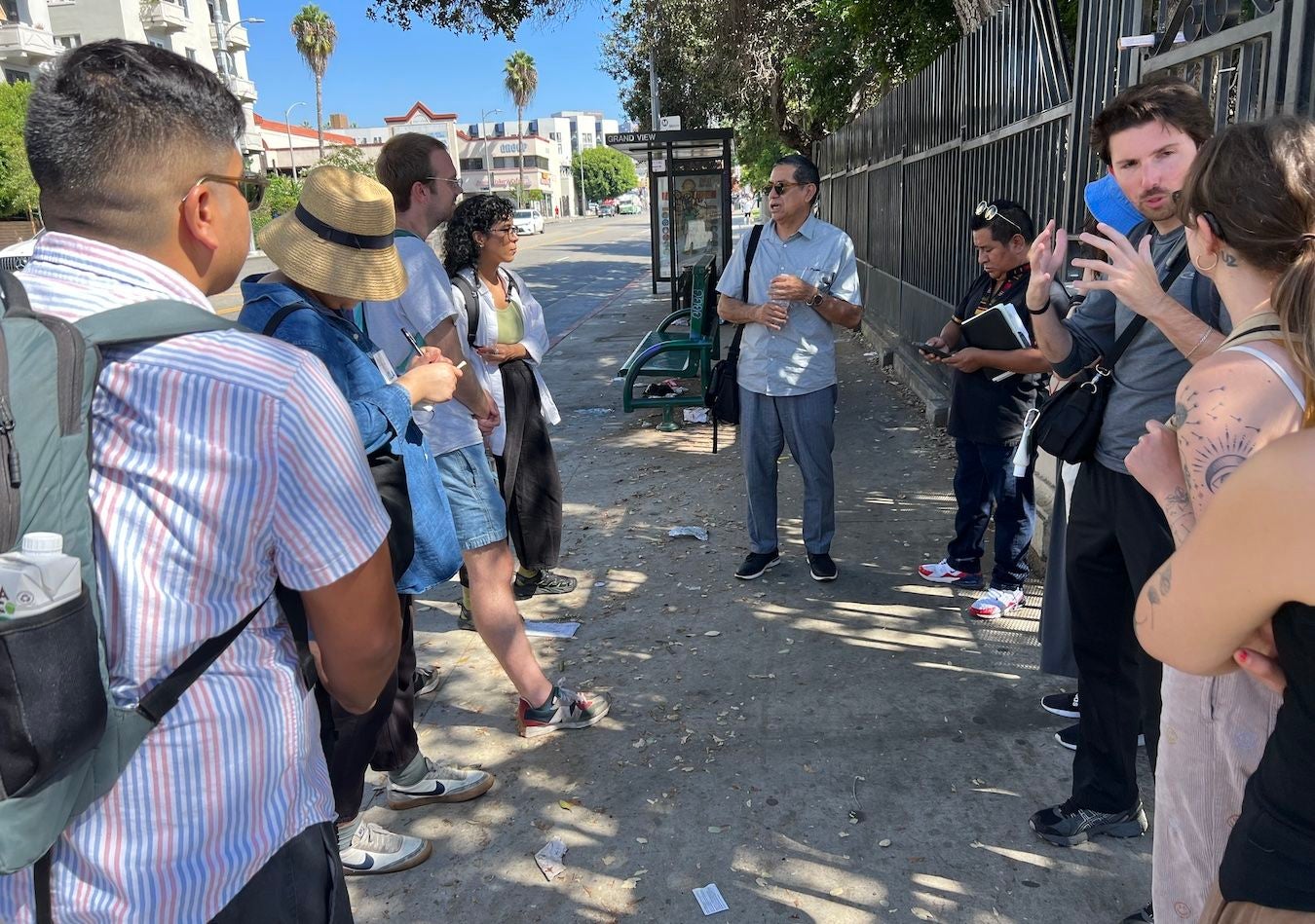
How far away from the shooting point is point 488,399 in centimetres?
344

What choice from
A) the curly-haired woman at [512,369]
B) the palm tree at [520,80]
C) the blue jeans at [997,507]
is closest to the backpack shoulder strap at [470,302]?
the curly-haired woman at [512,369]

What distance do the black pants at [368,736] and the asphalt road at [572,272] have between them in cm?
663

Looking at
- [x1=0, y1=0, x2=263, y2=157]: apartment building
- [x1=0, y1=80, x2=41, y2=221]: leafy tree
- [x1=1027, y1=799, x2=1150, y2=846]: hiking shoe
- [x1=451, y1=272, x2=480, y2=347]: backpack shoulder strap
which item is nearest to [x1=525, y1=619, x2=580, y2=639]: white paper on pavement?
[x1=451, y1=272, x2=480, y2=347]: backpack shoulder strap

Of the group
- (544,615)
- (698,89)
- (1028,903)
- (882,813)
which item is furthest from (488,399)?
(698,89)

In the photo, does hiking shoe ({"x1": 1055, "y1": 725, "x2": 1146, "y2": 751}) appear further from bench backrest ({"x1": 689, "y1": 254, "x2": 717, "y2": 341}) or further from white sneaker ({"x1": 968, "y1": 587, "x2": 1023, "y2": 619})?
bench backrest ({"x1": 689, "y1": 254, "x2": 717, "y2": 341})

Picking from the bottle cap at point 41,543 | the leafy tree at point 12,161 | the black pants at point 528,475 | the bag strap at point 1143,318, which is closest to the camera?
the bottle cap at point 41,543

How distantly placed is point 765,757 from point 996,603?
155 cm

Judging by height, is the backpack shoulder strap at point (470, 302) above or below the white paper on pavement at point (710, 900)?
above

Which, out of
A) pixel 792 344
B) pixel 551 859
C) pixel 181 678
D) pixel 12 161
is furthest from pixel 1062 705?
pixel 12 161

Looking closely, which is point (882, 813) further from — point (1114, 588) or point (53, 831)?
point (53, 831)

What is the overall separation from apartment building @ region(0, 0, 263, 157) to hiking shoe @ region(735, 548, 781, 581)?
3322 cm

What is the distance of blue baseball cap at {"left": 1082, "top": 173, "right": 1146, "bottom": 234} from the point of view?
2.75m

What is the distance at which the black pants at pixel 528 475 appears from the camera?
4.41m

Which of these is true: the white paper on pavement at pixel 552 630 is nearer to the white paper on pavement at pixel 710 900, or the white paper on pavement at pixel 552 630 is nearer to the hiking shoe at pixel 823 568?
the hiking shoe at pixel 823 568
